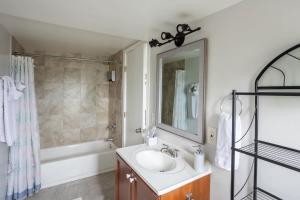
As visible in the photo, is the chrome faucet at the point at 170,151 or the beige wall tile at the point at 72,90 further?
the beige wall tile at the point at 72,90

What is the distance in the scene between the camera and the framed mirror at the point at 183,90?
54.4 inches

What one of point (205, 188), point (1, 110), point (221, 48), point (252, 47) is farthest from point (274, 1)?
point (1, 110)

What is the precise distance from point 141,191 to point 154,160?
435 mm

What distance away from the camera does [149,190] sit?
1111mm

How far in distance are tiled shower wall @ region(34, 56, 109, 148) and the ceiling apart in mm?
1021

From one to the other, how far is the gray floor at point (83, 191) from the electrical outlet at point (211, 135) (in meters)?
1.57

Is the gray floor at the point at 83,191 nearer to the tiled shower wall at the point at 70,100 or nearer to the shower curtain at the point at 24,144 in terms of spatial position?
the shower curtain at the point at 24,144

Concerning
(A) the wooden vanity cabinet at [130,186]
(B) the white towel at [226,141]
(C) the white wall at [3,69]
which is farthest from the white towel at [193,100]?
(C) the white wall at [3,69]

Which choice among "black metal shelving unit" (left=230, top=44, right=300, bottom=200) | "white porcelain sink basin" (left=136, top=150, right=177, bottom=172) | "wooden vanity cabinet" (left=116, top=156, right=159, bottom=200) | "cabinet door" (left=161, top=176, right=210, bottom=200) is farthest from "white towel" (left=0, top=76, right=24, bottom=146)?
"black metal shelving unit" (left=230, top=44, right=300, bottom=200)

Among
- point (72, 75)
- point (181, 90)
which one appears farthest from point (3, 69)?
point (181, 90)

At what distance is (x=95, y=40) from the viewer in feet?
7.72

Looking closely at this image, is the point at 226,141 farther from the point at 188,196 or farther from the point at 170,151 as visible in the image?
the point at 170,151

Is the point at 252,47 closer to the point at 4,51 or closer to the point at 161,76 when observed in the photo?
the point at 161,76

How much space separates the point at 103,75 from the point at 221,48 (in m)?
2.70
